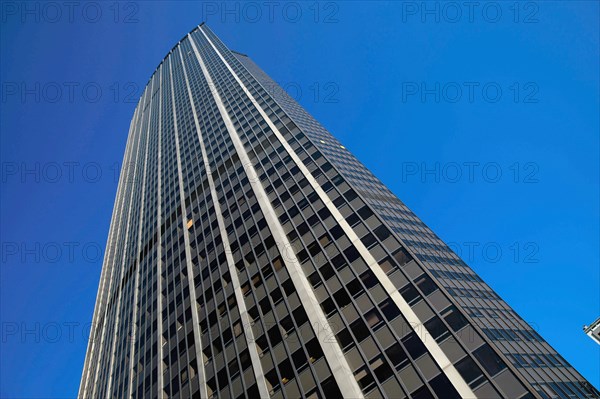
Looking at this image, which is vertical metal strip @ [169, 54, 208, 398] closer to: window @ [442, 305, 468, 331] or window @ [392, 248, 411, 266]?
window @ [392, 248, 411, 266]

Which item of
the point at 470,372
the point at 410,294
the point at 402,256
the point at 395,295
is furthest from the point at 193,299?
the point at 470,372

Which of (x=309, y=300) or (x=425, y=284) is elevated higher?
(x=309, y=300)

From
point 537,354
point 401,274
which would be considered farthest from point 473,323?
point 537,354

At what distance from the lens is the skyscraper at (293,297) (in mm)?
28906

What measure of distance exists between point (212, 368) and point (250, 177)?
83.5ft

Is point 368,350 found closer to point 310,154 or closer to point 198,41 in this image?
point 310,154

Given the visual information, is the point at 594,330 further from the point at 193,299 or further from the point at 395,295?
the point at 193,299

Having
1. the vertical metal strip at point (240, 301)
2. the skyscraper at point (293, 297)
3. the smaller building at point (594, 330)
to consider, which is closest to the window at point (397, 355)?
the skyscraper at point (293, 297)

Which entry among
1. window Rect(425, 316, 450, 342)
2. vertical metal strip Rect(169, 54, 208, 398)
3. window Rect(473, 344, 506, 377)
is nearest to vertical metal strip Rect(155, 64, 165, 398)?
vertical metal strip Rect(169, 54, 208, 398)

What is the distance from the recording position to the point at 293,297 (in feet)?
123

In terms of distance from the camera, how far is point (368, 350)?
3005cm

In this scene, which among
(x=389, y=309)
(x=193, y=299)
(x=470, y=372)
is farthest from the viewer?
(x=193, y=299)

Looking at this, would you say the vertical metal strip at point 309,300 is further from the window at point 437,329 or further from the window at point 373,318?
the window at point 437,329

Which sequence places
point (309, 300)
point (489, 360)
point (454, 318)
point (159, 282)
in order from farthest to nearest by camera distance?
point (159, 282) → point (309, 300) → point (454, 318) → point (489, 360)
